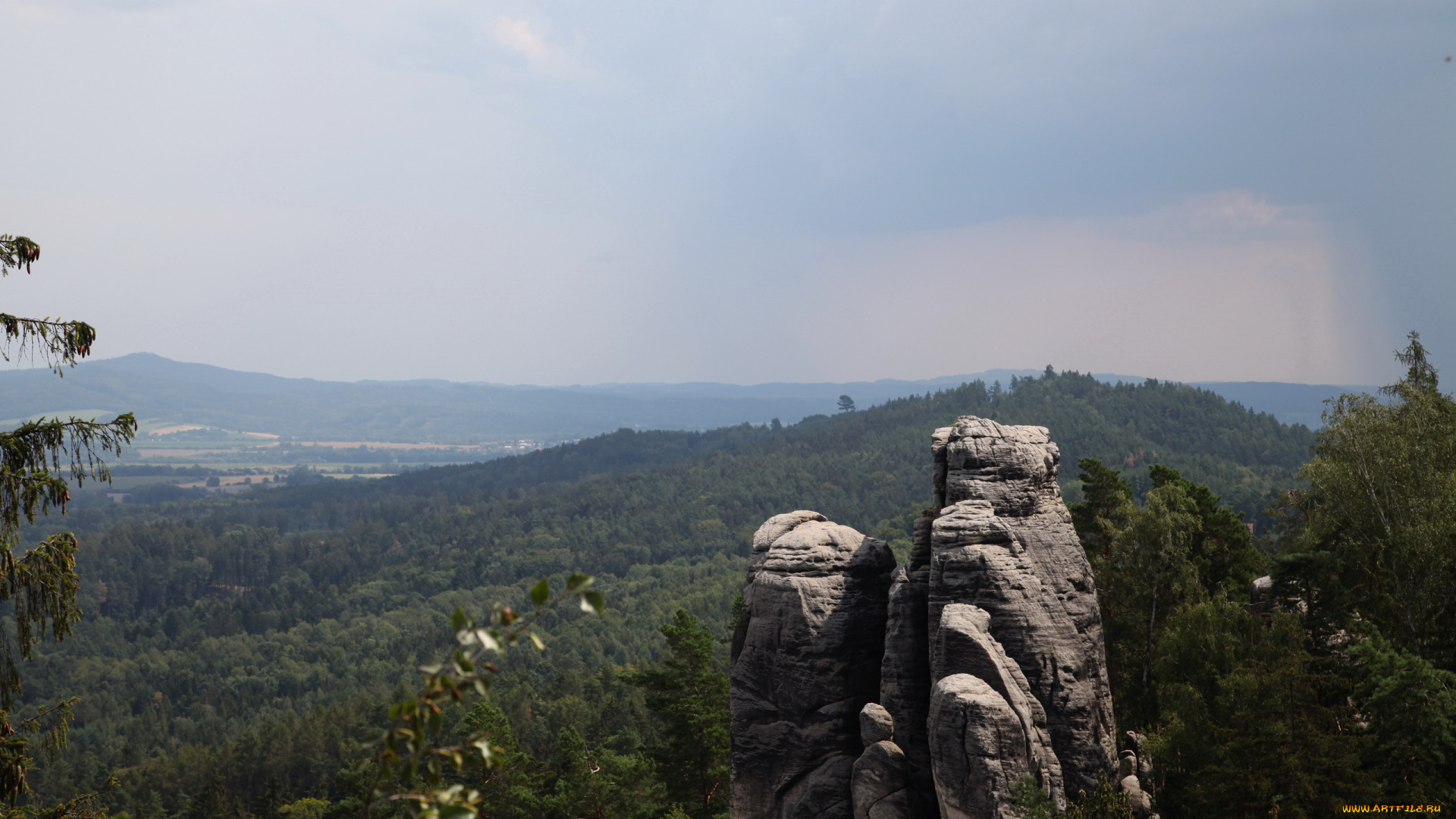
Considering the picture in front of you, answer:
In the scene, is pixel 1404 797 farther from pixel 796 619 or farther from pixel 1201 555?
pixel 1201 555

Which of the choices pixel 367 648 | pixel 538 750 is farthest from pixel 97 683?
pixel 538 750

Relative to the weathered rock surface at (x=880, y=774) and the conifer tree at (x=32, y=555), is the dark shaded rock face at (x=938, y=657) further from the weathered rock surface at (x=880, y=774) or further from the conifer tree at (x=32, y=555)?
the conifer tree at (x=32, y=555)

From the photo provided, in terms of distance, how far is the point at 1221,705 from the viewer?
25.2m

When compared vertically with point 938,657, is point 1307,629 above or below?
below

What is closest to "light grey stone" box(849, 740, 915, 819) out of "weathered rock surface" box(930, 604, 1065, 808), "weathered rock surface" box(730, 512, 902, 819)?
"weathered rock surface" box(730, 512, 902, 819)

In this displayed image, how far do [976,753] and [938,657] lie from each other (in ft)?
8.05

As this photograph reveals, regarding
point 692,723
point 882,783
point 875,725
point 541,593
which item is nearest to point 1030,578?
point 875,725

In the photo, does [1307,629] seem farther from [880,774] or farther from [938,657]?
[880,774]

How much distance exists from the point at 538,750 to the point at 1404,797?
79761 millimetres

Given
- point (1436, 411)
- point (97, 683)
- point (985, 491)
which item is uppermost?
point (1436, 411)

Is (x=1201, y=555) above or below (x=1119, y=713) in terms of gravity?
above

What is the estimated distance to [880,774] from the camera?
21250 millimetres

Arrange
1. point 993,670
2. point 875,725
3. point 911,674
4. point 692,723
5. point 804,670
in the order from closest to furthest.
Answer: point 993,670
point 875,725
point 911,674
point 804,670
point 692,723

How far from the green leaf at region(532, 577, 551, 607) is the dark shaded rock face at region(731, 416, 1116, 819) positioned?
1505cm
